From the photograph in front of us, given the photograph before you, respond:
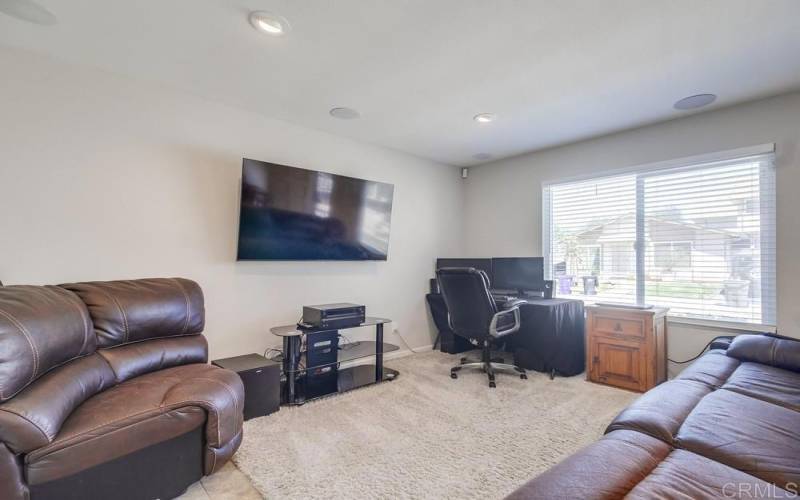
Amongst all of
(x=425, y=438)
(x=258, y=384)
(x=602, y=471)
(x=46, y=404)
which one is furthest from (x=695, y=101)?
(x=46, y=404)

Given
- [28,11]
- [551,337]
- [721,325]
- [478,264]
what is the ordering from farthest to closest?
[478,264] → [551,337] → [721,325] → [28,11]

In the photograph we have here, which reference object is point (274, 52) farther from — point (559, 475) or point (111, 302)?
point (559, 475)

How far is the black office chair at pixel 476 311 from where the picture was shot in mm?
3277

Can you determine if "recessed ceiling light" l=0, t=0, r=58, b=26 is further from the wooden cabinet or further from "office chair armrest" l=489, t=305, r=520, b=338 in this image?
the wooden cabinet

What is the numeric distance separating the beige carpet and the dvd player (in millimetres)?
590

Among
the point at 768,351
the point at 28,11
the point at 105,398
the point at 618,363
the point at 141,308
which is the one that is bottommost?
the point at 618,363

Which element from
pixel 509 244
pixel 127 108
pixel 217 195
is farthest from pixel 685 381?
pixel 127 108

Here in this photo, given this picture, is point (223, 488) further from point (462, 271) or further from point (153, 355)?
point (462, 271)

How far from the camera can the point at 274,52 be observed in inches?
91.1

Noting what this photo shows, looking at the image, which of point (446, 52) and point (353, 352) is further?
point (353, 352)

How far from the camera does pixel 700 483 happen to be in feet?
3.36

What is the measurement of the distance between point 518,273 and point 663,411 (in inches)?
109

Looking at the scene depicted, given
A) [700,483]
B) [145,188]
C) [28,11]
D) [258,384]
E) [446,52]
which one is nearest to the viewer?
[700,483]

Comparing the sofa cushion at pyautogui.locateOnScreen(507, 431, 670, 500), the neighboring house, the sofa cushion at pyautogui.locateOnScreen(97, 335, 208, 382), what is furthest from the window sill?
the sofa cushion at pyautogui.locateOnScreen(97, 335, 208, 382)
